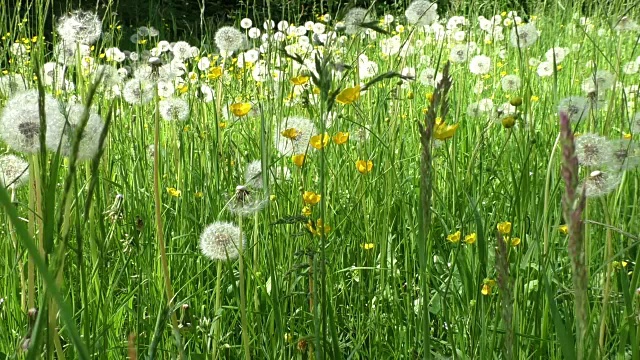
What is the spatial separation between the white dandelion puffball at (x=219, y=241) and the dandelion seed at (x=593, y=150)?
59 cm

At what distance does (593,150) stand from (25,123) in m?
0.88

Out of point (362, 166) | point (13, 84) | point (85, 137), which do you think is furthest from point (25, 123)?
point (13, 84)

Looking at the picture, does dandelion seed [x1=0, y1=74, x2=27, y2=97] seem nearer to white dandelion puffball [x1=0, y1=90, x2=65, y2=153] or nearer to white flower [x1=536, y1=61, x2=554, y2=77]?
white dandelion puffball [x1=0, y1=90, x2=65, y2=153]

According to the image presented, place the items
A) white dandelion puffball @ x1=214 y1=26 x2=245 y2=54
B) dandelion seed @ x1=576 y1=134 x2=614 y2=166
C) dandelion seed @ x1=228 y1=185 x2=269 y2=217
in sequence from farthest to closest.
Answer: white dandelion puffball @ x1=214 y1=26 x2=245 y2=54, dandelion seed @ x1=576 y1=134 x2=614 y2=166, dandelion seed @ x1=228 y1=185 x2=269 y2=217

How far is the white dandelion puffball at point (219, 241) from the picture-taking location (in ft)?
3.44

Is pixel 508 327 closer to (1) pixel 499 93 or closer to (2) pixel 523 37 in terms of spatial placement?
(2) pixel 523 37

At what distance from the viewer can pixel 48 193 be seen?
51 centimetres

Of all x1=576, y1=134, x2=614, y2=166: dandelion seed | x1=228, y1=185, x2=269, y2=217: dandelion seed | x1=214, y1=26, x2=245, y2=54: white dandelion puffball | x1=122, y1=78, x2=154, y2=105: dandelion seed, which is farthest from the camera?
x1=214, y1=26, x2=245, y2=54: white dandelion puffball

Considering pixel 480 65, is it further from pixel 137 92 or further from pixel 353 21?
pixel 137 92

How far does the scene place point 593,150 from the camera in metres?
1.20

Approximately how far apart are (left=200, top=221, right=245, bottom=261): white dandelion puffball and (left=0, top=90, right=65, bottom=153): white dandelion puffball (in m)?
0.32

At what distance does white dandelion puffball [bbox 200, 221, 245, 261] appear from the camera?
3.44ft

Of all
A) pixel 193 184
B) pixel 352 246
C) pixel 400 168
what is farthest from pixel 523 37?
pixel 193 184

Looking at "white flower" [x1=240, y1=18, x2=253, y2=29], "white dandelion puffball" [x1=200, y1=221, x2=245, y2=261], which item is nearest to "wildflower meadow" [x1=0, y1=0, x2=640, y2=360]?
"white dandelion puffball" [x1=200, y1=221, x2=245, y2=261]
